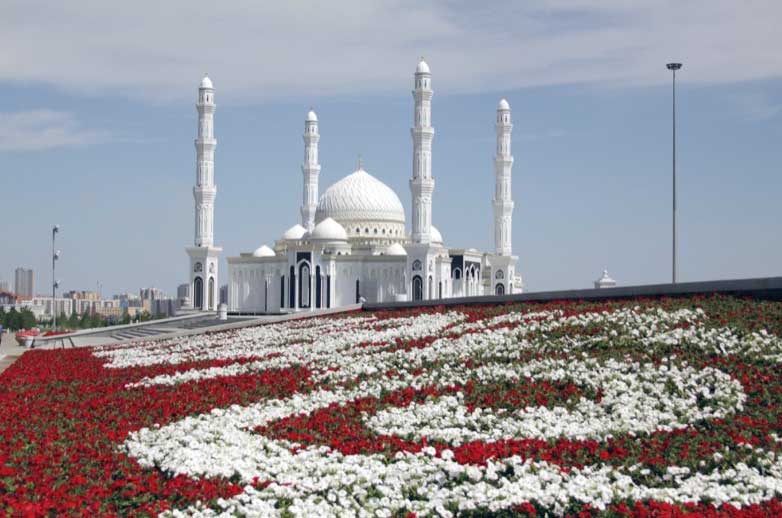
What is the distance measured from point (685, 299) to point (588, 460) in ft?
34.8

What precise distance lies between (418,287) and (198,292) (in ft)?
53.1

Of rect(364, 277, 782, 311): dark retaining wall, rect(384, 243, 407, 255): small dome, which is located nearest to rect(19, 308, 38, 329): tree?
rect(384, 243, 407, 255): small dome

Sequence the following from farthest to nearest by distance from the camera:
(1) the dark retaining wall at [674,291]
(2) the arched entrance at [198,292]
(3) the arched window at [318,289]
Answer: (2) the arched entrance at [198,292] → (3) the arched window at [318,289] → (1) the dark retaining wall at [674,291]

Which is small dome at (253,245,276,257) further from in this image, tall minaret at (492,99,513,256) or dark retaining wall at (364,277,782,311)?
dark retaining wall at (364,277,782,311)

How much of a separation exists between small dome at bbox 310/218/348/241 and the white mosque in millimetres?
74

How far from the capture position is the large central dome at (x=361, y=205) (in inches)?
3054

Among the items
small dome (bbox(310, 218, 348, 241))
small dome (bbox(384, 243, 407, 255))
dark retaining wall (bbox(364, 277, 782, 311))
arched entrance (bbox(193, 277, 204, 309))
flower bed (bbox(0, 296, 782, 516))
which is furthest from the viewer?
small dome (bbox(384, 243, 407, 255))

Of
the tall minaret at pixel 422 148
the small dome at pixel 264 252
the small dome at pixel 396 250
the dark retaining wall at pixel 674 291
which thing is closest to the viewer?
the dark retaining wall at pixel 674 291


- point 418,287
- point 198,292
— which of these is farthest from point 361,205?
point 198,292

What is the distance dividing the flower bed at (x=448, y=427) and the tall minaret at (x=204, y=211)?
49.4m

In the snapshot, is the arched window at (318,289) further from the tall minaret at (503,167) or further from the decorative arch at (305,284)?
the tall minaret at (503,167)

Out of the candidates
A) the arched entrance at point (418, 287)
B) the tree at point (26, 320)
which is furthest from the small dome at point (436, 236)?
the tree at point (26, 320)

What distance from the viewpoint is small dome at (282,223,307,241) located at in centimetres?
7969

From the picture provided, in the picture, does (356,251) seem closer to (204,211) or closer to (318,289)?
(318,289)
